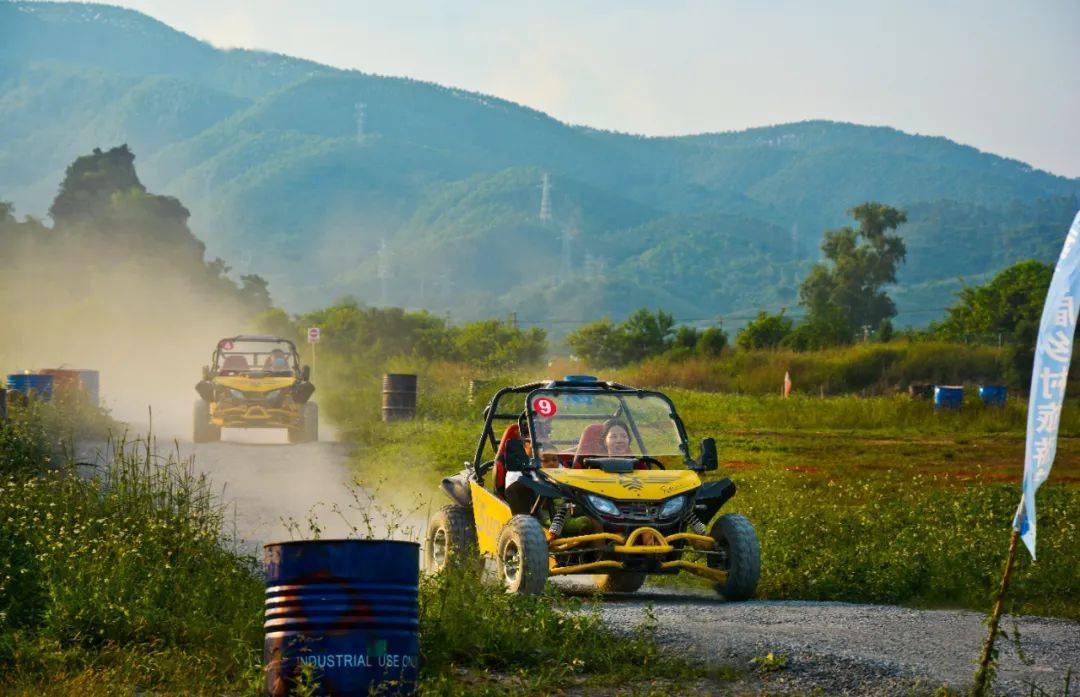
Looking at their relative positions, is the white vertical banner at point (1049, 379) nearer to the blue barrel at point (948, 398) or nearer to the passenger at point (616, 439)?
the passenger at point (616, 439)

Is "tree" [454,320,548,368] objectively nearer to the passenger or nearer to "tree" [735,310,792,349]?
"tree" [735,310,792,349]

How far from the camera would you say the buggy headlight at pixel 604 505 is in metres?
13.4

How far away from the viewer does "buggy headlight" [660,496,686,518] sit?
44.5ft

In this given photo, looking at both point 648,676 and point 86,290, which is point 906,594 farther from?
point 86,290

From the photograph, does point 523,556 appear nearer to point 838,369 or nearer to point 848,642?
point 848,642

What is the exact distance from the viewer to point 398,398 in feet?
119

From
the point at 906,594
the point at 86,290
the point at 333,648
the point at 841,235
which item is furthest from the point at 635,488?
the point at 841,235

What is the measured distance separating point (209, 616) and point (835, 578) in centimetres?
633

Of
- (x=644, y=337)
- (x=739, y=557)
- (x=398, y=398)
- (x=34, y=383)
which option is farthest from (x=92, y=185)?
(x=739, y=557)

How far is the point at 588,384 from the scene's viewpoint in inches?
590

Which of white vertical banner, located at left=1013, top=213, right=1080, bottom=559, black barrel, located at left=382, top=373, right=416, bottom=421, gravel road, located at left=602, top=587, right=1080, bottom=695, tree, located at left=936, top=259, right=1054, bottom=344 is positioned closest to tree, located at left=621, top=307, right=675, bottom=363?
tree, located at left=936, top=259, right=1054, bottom=344

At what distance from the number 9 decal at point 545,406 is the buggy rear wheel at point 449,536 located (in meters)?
1.10

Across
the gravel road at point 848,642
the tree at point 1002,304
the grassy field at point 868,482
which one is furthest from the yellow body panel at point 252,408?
the tree at point 1002,304

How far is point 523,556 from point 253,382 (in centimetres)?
1985
